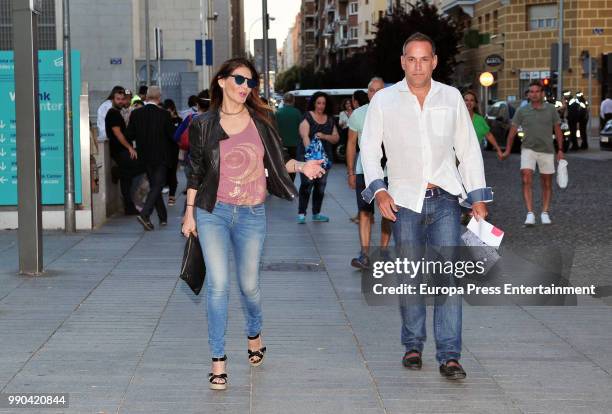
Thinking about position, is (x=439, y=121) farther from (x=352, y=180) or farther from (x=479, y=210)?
(x=352, y=180)

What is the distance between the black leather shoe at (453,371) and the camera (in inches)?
259

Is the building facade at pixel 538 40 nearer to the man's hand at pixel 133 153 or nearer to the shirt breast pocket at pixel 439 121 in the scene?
the man's hand at pixel 133 153

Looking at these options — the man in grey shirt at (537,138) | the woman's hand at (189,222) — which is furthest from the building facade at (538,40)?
the woman's hand at (189,222)

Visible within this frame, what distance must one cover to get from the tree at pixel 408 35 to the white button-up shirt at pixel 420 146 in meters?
53.8

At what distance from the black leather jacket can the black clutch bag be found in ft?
0.82

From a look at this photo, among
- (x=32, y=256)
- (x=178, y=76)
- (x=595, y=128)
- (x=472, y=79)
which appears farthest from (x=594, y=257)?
(x=472, y=79)

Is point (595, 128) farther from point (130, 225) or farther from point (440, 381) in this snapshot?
point (440, 381)

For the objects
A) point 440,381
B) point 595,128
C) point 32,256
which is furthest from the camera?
point 595,128

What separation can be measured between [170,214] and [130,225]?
219 centimetres

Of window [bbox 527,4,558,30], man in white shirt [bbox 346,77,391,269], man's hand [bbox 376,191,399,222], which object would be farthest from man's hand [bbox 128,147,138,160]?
window [bbox 527,4,558,30]

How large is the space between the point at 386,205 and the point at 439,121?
0.54 m

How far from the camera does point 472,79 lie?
62.7 meters
